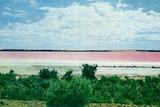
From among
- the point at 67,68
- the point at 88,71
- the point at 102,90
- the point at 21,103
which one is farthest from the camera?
the point at 67,68

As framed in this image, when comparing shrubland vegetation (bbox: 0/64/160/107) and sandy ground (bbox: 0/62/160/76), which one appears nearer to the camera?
shrubland vegetation (bbox: 0/64/160/107)

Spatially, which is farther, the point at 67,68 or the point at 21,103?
the point at 67,68

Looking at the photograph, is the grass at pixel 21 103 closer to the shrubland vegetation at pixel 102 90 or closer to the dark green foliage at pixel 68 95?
the shrubland vegetation at pixel 102 90

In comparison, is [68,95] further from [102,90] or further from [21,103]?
[102,90]

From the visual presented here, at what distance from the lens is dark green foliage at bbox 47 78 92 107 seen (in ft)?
37.2

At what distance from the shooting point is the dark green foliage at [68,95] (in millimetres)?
11328

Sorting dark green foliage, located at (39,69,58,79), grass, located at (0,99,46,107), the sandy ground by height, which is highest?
the sandy ground

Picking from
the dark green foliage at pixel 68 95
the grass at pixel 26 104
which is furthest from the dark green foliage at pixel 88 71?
the dark green foliage at pixel 68 95

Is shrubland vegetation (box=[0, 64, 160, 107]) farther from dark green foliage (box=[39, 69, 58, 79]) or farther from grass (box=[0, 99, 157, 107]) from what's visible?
grass (box=[0, 99, 157, 107])

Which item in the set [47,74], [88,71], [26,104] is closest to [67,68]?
[88,71]

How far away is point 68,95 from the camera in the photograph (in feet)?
37.3

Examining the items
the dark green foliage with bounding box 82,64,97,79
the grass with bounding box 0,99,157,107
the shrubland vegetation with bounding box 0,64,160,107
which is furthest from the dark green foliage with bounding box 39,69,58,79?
the grass with bounding box 0,99,157,107

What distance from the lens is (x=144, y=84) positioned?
19984 millimetres

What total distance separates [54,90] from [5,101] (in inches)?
250
